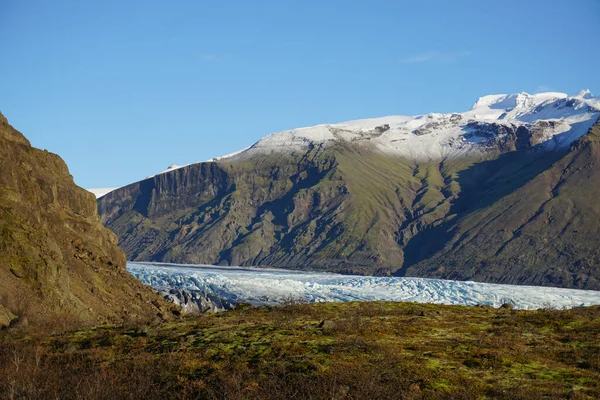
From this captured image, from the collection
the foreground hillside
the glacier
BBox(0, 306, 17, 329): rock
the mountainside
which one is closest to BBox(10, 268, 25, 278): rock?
the mountainside

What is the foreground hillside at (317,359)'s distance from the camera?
675 inches

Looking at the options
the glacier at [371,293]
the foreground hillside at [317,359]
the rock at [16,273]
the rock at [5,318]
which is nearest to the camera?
the foreground hillside at [317,359]

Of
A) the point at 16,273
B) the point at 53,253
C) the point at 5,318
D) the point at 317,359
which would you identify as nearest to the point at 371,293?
the point at 53,253

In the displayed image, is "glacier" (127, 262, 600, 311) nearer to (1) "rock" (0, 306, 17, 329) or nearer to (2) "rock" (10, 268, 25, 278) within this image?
(2) "rock" (10, 268, 25, 278)

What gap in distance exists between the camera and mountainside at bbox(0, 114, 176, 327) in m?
38.6

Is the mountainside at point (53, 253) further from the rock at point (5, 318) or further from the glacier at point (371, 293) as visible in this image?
the glacier at point (371, 293)

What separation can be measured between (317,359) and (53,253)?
97.2ft

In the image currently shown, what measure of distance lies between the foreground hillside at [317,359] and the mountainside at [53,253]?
850cm

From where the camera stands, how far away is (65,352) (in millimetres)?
22828

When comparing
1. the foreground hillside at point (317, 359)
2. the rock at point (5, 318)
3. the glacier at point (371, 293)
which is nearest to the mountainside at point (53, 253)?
the rock at point (5, 318)

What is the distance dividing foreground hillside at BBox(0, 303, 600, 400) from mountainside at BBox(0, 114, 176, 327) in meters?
8.50

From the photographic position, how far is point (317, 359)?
64.3 feet

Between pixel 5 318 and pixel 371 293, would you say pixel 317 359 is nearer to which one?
pixel 5 318

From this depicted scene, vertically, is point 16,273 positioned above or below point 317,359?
above
